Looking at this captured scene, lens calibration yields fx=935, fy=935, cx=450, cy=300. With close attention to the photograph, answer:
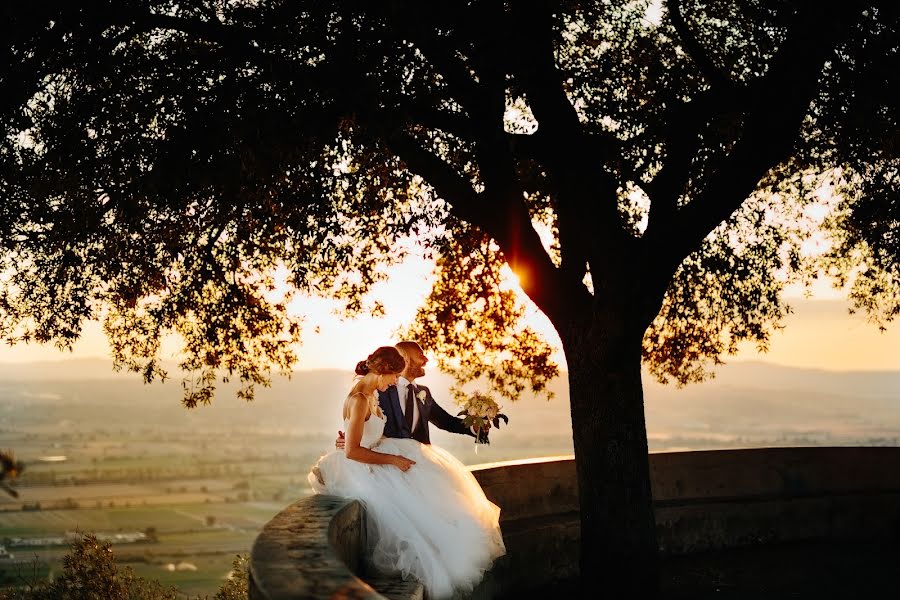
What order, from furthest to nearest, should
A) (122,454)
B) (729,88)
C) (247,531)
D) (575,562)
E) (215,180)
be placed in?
(122,454), (247,531), (575,562), (729,88), (215,180)

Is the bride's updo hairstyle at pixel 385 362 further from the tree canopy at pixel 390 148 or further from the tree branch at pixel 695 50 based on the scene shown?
the tree branch at pixel 695 50

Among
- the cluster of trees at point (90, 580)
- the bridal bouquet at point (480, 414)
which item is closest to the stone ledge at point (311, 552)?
the bridal bouquet at point (480, 414)

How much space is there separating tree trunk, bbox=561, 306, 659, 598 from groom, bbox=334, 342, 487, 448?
1.71 metres

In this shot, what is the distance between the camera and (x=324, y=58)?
9258mm

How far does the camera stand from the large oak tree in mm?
8781

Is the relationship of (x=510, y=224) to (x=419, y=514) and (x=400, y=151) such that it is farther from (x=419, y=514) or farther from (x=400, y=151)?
(x=419, y=514)

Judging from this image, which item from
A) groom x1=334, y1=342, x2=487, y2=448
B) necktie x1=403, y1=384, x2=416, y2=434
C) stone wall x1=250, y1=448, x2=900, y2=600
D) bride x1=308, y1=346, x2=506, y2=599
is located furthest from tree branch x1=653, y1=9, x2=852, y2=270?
stone wall x1=250, y1=448, x2=900, y2=600

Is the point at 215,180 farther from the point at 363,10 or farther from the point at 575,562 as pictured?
the point at 575,562

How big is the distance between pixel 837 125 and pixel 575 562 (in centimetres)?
636

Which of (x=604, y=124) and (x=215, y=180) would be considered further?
(x=604, y=124)

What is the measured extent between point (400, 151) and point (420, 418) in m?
2.71

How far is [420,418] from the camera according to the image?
8695 mm

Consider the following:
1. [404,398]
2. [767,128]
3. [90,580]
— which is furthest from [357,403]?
[90,580]

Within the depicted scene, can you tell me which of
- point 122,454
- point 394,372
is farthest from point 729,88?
point 122,454
